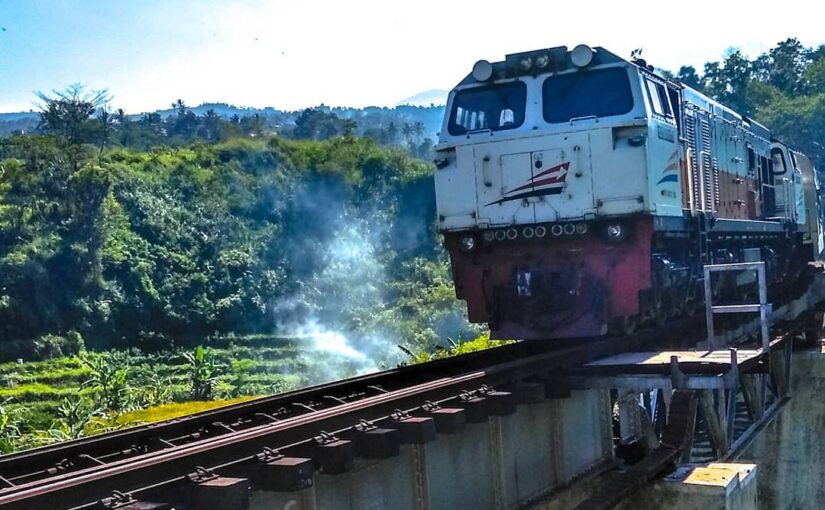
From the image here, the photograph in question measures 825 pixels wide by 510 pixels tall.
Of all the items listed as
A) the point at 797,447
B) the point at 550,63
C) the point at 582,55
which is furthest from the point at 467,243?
the point at 797,447

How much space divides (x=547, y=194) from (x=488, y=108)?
4.24ft

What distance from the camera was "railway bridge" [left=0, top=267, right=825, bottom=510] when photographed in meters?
4.32

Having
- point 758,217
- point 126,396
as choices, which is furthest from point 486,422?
point 126,396

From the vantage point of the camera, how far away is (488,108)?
9914mm

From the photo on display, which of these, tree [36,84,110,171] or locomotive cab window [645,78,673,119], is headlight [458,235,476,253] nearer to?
locomotive cab window [645,78,673,119]

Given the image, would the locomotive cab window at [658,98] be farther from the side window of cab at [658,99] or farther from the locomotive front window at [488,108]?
the locomotive front window at [488,108]

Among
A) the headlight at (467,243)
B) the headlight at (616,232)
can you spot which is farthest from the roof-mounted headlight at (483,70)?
the headlight at (616,232)

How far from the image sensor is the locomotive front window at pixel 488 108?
9.74 meters

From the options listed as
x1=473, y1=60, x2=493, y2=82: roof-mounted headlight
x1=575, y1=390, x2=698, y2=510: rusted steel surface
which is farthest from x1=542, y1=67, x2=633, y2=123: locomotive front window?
x1=575, y1=390, x2=698, y2=510: rusted steel surface

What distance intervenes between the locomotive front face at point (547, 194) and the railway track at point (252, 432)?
0.78 m

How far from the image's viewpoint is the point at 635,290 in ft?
29.9

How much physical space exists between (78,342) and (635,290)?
38645mm

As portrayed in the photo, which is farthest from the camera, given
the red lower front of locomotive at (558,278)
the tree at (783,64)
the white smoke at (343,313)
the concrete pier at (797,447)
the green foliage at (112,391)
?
the tree at (783,64)

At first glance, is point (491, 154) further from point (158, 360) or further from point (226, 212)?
point (226, 212)
